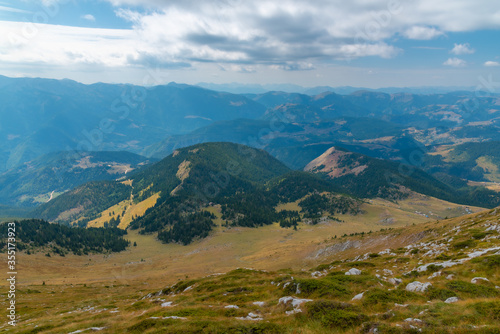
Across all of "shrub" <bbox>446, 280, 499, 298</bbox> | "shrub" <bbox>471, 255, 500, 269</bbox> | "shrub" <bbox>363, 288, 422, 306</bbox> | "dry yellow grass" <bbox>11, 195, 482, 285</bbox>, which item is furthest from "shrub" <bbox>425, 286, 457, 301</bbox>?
"dry yellow grass" <bbox>11, 195, 482, 285</bbox>

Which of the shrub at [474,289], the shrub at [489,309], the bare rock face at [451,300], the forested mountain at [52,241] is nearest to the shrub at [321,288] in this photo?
the bare rock face at [451,300]

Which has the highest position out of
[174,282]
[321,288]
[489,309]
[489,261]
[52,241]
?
[489,309]

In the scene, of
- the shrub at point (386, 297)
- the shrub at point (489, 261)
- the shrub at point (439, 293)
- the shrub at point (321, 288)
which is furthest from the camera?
the shrub at point (489, 261)

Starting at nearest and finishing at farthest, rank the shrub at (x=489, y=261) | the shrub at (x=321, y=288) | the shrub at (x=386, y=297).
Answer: the shrub at (x=386, y=297) → the shrub at (x=321, y=288) → the shrub at (x=489, y=261)

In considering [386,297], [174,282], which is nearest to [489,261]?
[386,297]

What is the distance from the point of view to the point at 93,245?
19262 cm

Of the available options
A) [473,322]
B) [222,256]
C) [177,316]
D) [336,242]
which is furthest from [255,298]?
[222,256]

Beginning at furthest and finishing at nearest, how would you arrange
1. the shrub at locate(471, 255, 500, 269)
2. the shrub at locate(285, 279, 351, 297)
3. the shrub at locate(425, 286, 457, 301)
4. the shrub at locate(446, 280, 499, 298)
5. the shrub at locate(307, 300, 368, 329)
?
the shrub at locate(471, 255, 500, 269) → the shrub at locate(285, 279, 351, 297) → the shrub at locate(425, 286, 457, 301) → the shrub at locate(446, 280, 499, 298) → the shrub at locate(307, 300, 368, 329)

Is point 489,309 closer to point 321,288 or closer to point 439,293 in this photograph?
point 439,293

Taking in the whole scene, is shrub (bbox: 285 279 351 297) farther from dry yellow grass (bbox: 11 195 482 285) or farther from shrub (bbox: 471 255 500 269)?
dry yellow grass (bbox: 11 195 482 285)

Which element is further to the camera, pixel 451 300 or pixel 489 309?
pixel 451 300

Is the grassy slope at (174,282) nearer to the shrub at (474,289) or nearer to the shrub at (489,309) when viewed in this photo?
the shrub at (489,309)

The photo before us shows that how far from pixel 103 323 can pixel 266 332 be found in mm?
26383

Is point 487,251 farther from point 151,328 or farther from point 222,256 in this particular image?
point 222,256
